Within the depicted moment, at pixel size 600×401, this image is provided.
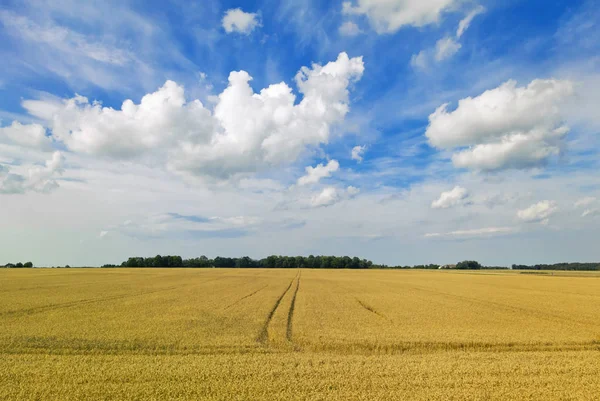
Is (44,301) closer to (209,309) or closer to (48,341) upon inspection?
(209,309)

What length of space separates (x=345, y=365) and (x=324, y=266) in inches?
6400

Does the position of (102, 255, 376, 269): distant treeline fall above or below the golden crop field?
above

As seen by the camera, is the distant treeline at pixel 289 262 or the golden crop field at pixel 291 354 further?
the distant treeline at pixel 289 262

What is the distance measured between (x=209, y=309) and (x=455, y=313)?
50.5 ft

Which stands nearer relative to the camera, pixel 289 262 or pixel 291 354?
pixel 291 354

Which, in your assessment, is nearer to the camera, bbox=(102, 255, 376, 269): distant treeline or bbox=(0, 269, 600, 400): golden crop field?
bbox=(0, 269, 600, 400): golden crop field

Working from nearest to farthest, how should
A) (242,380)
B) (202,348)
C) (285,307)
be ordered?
(242,380) < (202,348) < (285,307)

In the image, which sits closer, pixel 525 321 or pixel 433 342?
pixel 433 342

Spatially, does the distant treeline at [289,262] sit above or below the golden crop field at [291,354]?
above

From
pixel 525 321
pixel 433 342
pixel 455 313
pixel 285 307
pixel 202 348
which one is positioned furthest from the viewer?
pixel 285 307

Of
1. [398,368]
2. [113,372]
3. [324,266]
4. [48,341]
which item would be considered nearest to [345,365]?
[398,368]

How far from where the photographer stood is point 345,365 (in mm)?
12273

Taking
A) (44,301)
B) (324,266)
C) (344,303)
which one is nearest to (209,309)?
(344,303)

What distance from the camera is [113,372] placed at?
36.4ft
